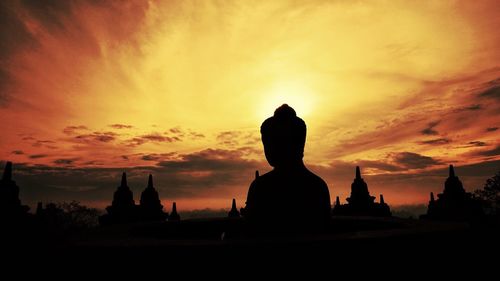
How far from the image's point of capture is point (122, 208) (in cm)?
2245

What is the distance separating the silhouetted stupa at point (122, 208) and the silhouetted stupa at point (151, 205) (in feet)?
2.02

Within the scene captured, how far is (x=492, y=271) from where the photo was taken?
3754 millimetres

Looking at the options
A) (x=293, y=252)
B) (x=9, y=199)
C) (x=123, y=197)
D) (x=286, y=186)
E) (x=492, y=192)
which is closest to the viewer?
(x=293, y=252)

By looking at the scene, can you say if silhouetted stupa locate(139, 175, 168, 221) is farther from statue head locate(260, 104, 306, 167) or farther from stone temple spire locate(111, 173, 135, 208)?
statue head locate(260, 104, 306, 167)

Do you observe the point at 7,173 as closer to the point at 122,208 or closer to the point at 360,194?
the point at 122,208

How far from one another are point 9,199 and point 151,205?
8306mm

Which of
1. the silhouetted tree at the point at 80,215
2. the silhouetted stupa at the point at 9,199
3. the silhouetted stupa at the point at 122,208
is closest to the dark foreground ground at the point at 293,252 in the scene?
the silhouetted stupa at the point at 9,199

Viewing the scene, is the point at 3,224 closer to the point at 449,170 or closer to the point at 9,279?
the point at 9,279

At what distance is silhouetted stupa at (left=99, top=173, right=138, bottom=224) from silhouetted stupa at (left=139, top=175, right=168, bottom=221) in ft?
2.02

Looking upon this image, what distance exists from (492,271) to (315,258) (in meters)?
2.21

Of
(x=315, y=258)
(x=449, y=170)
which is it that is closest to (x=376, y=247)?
(x=315, y=258)

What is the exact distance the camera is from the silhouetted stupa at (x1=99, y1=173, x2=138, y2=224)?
22.1m

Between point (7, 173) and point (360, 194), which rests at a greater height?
point (7, 173)

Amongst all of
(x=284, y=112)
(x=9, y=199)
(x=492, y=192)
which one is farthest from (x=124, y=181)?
(x=492, y=192)
